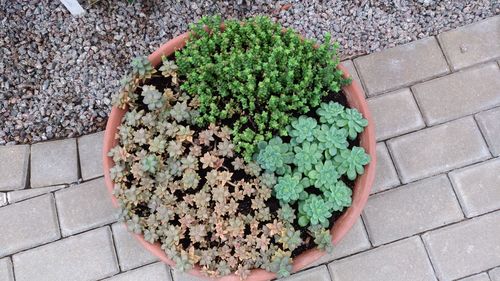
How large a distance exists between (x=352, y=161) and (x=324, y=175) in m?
0.09

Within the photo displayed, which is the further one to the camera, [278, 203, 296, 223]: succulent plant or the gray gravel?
the gray gravel

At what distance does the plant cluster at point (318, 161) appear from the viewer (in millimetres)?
1594

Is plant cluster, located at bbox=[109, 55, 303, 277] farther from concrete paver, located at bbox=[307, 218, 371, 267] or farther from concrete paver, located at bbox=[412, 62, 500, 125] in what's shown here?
concrete paver, located at bbox=[412, 62, 500, 125]

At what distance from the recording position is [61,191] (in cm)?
201

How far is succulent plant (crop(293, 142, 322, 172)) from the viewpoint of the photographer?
5.28 ft

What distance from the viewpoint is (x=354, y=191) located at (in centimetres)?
169

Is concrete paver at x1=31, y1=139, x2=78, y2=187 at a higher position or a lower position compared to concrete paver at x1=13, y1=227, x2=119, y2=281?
higher

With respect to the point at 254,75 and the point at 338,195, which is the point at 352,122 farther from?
the point at 254,75

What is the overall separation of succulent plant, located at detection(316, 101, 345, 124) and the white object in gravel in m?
0.96

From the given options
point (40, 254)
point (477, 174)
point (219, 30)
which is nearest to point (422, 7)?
point (477, 174)

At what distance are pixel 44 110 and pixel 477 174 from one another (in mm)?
1587

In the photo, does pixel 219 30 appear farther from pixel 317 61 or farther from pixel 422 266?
pixel 422 266

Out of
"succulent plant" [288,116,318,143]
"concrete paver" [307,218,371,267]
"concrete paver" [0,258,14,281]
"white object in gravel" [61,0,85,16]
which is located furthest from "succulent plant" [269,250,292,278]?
"white object in gravel" [61,0,85,16]

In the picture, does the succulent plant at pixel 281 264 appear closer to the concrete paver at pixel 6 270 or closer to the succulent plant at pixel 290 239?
the succulent plant at pixel 290 239
